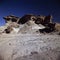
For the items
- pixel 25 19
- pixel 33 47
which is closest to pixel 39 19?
pixel 25 19

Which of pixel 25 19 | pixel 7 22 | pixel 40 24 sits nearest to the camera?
pixel 40 24

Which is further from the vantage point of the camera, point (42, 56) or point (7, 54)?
point (7, 54)

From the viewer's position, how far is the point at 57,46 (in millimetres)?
8070

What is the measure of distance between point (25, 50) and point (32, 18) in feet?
58.9

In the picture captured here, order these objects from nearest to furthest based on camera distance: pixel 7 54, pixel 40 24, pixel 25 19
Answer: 1. pixel 7 54
2. pixel 40 24
3. pixel 25 19

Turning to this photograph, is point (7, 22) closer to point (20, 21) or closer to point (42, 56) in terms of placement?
point (20, 21)

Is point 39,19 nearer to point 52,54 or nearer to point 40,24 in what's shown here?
point 40,24

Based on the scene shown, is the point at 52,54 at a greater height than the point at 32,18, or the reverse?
the point at 32,18

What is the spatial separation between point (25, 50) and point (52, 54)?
5.37 ft

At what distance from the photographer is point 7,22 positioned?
29391mm

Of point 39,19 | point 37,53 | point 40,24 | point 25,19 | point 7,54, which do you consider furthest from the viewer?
point 25,19

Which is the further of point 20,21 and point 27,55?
point 20,21

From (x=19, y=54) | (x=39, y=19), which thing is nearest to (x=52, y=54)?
(x=19, y=54)

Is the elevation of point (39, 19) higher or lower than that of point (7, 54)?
higher
